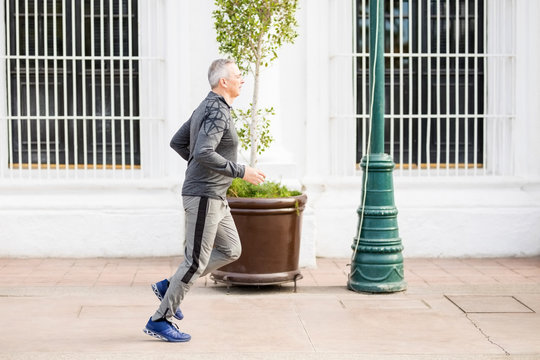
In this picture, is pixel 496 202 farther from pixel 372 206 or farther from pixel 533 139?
pixel 372 206

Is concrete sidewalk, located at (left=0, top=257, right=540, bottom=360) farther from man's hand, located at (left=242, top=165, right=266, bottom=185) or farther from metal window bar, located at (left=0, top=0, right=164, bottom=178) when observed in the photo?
Result: metal window bar, located at (left=0, top=0, right=164, bottom=178)

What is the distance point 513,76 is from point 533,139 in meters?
0.72

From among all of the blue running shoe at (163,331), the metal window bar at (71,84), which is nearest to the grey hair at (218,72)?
the blue running shoe at (163,331)

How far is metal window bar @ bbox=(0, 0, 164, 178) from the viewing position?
952 cm

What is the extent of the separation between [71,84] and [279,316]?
13.9 feet

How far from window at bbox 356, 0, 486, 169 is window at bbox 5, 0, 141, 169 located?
255 cm

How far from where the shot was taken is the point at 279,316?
6.64 metres

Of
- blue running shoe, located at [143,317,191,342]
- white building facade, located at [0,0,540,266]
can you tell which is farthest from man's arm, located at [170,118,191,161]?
white building facade, located at [0,0,540,266]

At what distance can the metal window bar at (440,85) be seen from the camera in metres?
9.71

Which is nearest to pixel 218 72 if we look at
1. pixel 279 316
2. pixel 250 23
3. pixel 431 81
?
pixel 279 316

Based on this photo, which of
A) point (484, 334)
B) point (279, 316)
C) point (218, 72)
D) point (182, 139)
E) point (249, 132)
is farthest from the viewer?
point (249, 132)

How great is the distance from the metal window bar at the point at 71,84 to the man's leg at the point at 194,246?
4.04 m

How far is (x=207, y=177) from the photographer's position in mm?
5684

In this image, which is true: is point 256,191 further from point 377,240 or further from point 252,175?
point 252,175
